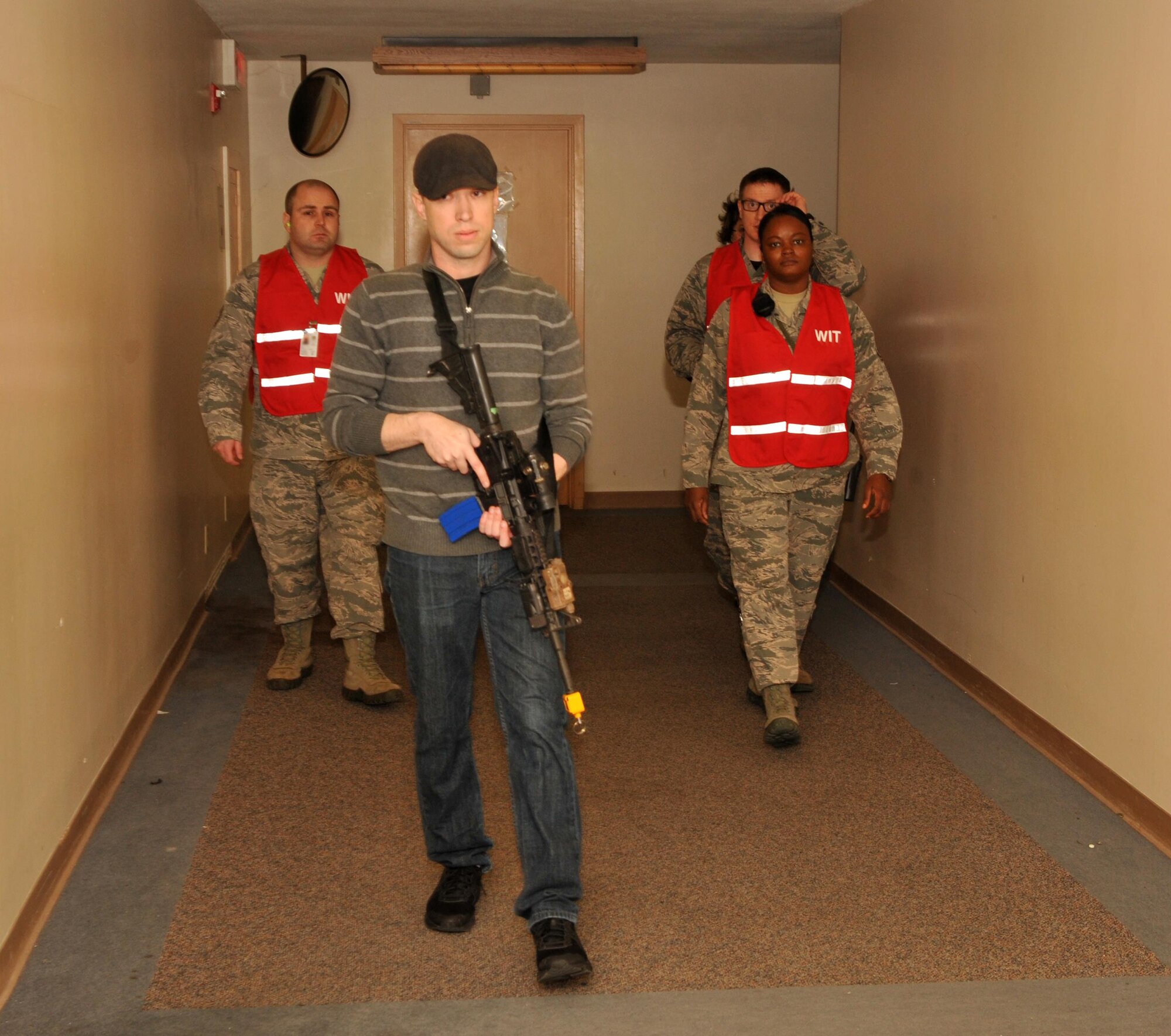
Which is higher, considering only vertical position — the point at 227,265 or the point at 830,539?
the point at 227,265

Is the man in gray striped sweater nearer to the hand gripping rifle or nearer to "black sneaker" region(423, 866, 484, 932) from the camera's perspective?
the hand gripping rifle

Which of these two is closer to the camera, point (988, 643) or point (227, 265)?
point (988, 643)

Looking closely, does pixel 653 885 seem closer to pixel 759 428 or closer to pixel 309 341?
pixel 759 428

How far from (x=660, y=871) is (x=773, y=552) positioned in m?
1.23

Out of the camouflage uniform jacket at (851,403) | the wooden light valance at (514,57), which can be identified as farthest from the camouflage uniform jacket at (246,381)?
the wooden light valance at (514,57)

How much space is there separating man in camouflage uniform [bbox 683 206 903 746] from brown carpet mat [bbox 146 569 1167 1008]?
32cm

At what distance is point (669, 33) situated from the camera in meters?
6.33

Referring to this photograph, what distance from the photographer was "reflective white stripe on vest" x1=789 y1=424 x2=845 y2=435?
3896 millimetres

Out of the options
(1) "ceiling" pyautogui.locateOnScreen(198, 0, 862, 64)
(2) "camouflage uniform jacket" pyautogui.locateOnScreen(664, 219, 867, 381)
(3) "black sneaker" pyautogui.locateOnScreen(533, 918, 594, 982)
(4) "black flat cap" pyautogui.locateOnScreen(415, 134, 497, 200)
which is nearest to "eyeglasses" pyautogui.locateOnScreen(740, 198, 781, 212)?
(2) "camouflage uniform jacket" pyautogui.locateOnScreen(664, 219, 867, 381)

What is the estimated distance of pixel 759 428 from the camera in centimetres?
390

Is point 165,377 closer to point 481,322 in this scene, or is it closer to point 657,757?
point 657,757

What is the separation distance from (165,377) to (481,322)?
2461 millimetres

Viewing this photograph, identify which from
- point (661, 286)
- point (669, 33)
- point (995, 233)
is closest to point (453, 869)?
point (995, 233)

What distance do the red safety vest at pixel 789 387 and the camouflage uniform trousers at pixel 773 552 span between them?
0.12m
